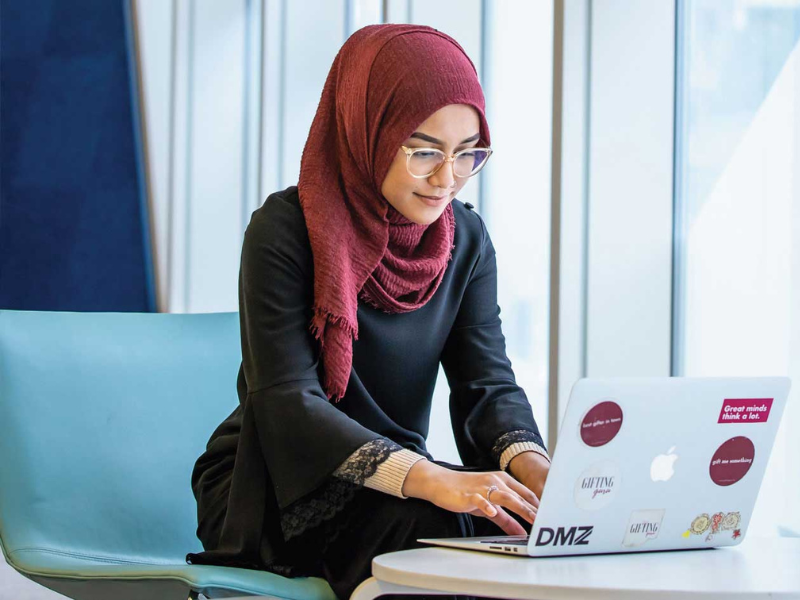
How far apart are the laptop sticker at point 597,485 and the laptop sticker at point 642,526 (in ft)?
0.17

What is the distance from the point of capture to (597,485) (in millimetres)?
984

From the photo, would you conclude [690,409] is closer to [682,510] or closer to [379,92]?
[682,510]

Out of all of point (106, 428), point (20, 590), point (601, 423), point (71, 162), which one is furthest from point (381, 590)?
point (71, 162)

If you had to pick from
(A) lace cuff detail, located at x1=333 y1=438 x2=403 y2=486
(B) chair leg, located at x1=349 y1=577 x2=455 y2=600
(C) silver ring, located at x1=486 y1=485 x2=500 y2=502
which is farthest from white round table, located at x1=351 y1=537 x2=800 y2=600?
(A) lace cuff detail, located at x1=333 y1=438 x2=403 y2=486

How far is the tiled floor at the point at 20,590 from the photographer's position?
8.84 feet

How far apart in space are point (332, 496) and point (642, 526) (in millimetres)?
459

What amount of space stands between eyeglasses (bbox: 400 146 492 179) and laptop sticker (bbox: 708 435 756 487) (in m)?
0.59

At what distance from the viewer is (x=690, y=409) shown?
3.32 feet

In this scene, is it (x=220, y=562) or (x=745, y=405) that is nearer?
(x=745, y=405)

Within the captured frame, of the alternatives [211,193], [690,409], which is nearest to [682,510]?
[690,409]

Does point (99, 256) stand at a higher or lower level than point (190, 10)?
lower

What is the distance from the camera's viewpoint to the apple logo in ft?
3.33

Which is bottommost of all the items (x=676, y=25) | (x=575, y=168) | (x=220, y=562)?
(x=220, y=562)

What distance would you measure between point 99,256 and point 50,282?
201 millimetres
